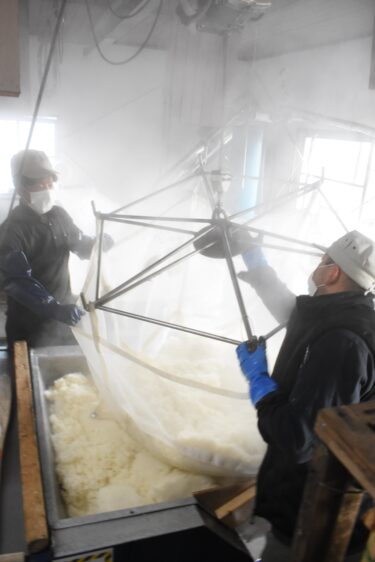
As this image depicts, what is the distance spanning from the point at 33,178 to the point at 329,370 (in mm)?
1990

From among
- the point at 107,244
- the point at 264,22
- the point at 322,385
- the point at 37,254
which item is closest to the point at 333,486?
the point at 322,385

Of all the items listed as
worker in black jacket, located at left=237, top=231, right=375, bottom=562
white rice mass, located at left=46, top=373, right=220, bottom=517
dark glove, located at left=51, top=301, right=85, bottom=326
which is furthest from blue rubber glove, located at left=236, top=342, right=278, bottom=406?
dark glove, located at left=51, top=301, right=85, bottom=326

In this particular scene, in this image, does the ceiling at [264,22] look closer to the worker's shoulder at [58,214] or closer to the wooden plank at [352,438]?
the worker's shoulder at [58,214]

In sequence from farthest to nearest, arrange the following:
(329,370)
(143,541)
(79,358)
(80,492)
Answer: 1. (79,358)
2. (80,492)
3. (143,541)
4. (329,370)

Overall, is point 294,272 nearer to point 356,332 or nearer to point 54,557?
point 356,332

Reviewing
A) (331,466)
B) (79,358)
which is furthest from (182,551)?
(79,358)

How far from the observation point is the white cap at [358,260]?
4.06 feet

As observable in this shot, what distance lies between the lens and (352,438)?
1.93 feet

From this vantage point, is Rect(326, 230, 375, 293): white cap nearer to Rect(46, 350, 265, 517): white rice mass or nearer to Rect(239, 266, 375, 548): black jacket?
Rect(239, 266, 375, 548): black jacket

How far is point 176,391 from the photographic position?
1944 mm

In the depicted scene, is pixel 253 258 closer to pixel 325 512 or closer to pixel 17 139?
pixel 325 512

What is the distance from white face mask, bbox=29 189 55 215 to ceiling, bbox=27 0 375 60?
4.16 ft

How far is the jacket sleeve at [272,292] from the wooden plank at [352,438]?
1160 millimetres

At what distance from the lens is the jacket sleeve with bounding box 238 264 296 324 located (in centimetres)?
183
